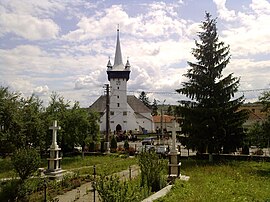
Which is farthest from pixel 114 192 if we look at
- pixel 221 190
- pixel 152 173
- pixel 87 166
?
pixel 87 166

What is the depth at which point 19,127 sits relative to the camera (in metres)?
20.8

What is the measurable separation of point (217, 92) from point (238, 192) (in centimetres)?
1433

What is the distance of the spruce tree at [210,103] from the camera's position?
81.7ft

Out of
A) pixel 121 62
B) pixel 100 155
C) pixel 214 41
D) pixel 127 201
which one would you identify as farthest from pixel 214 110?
pixel 121 62

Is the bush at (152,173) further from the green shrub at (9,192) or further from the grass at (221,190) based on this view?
the green shrub at (9,192)

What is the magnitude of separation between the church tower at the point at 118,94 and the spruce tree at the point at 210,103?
45764mm

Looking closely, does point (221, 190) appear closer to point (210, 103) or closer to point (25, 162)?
point (25, 162)

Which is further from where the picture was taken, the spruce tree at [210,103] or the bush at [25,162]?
the spruce tree at [210,103]

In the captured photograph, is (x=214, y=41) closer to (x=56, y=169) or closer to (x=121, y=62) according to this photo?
(x=56, y=169)

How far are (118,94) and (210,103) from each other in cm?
4812

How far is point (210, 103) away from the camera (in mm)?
25469

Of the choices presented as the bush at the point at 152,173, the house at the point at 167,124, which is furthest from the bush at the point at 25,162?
the house at the point at 167,124

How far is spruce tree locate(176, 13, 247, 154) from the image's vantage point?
24.9m

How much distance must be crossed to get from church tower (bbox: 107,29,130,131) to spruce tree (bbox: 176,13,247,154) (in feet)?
150
